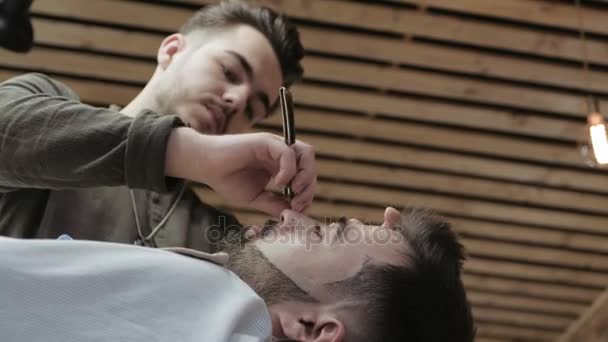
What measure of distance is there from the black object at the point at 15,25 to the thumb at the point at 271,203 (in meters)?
0.60

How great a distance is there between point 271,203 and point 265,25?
1.00 meters

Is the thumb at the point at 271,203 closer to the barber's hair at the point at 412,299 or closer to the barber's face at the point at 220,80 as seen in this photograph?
the barber's hair at the point at 412,299

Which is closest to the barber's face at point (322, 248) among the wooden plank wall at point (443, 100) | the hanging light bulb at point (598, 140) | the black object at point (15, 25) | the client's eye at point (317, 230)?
the client's eye at point (317, 230)

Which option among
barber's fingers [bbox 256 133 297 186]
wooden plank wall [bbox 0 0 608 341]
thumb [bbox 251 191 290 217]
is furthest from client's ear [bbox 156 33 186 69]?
wooden plank wall [bbox 0 0 608 341]

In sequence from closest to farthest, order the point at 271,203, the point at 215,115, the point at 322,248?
the point at 322,248, the point at 271,203, the point at 215,115

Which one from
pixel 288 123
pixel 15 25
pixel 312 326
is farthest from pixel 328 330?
pixel 15 25

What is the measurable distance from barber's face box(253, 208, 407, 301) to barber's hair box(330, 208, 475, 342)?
0.02 m

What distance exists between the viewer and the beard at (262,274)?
149 centimetres

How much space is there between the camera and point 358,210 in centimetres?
577

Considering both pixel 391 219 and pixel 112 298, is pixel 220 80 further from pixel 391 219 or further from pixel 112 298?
pixel 112 298

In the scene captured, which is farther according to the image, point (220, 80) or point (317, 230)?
point (220, 80)

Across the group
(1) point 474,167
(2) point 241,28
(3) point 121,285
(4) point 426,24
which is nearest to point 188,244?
(2) point 241,28

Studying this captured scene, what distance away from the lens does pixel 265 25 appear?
2525 mm

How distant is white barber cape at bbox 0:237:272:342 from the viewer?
41.0 inches
